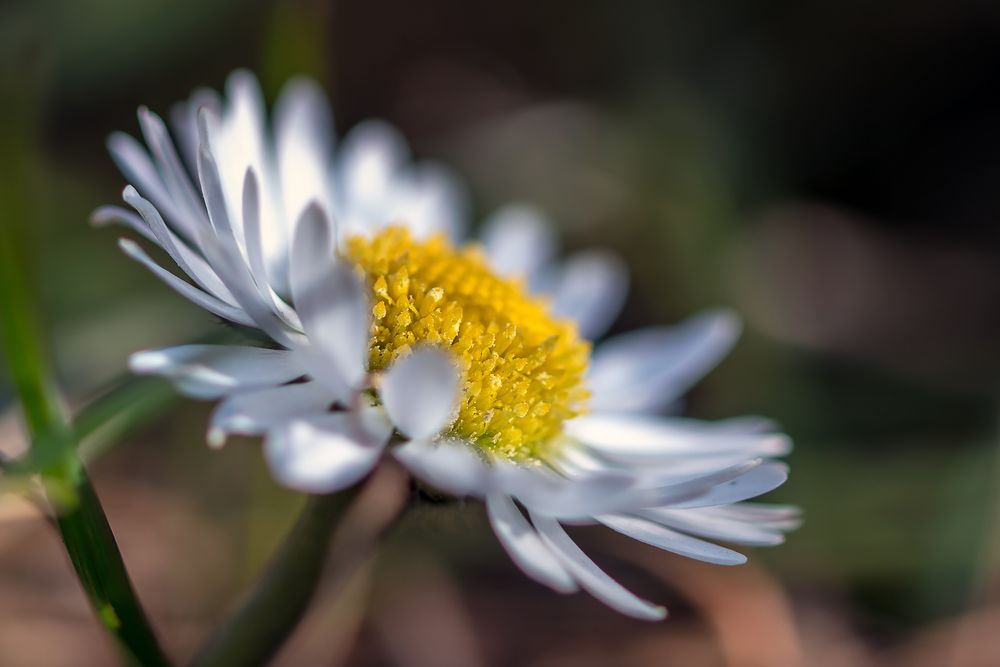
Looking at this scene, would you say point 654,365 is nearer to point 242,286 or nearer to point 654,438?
point 654,438

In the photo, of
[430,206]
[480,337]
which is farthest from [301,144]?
[480,337]

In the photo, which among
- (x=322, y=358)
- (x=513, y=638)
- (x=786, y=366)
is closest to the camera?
(x=322, y=358)

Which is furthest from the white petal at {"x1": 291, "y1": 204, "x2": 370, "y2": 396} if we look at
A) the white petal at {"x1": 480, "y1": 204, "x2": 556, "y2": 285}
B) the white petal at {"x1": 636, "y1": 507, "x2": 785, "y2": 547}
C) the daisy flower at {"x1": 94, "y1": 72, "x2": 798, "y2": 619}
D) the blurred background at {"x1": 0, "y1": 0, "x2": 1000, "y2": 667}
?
the white petal at {"x1": 480, "y1": 204, "x2": 556, "y2": 285}

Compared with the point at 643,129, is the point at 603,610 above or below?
below

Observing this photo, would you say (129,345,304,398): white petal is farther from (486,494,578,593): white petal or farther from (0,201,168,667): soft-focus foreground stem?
(486,494,578,593): white petal

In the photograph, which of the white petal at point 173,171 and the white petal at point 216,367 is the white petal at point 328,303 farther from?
the white petal at point 173,171

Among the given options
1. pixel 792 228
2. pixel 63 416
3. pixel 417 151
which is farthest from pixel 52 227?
pixel 792 228

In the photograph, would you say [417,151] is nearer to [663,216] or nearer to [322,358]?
[663,216]
